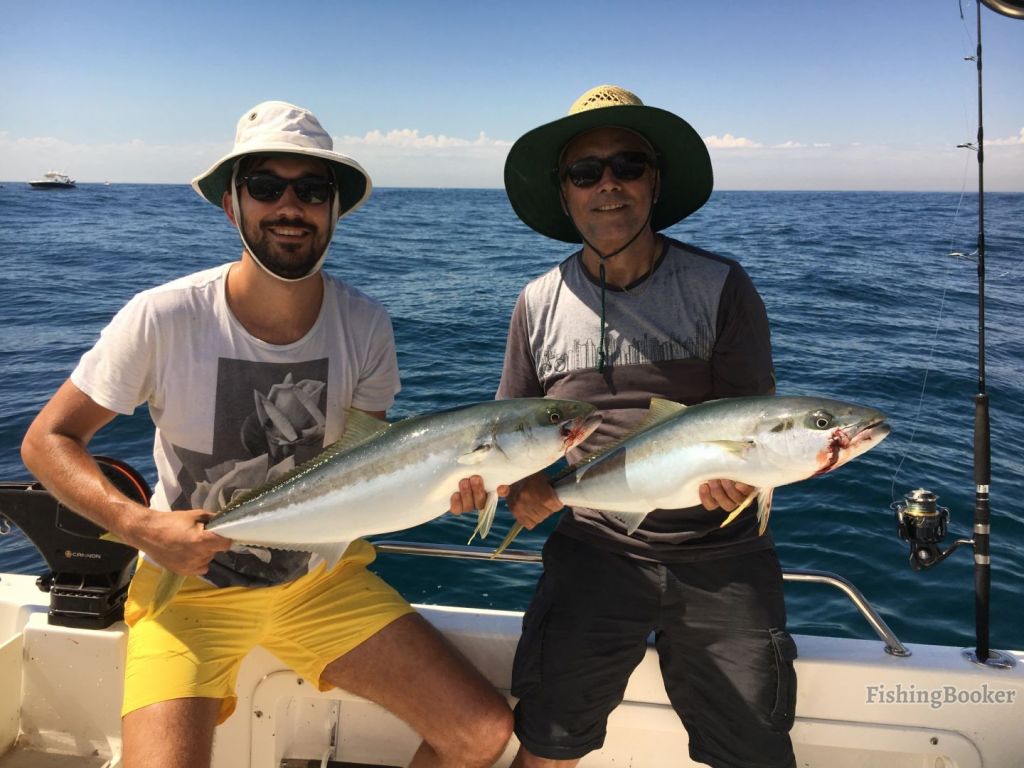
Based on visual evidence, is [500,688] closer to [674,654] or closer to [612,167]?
[674,654]

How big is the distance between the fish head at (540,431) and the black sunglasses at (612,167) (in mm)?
1103

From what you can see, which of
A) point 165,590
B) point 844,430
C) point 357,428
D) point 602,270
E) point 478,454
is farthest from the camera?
point 602,270

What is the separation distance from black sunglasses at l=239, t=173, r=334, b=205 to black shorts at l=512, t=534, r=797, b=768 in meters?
1.86

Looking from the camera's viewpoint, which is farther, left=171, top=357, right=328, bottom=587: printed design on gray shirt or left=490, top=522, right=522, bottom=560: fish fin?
left=171, top=357, right=328, bottom=587: printed design on gray shirt

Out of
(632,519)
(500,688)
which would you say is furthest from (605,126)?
(500,688)

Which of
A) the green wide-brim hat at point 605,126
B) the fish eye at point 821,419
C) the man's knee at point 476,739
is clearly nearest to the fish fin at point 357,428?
the man's knee at point 476,739

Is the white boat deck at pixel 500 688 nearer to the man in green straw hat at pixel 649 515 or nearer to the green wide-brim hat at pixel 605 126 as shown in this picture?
the man in green straw hat at pixel 649 515

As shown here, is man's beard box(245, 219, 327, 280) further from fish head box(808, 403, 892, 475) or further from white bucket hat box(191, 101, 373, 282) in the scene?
fish head box(808, 403, 892, 475)

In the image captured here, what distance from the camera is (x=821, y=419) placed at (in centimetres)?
243

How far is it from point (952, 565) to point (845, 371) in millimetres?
A: 5503

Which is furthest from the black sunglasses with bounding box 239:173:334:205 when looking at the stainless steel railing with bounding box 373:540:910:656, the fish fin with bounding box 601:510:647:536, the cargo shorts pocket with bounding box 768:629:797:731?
the cargo shorts pocket with bounding box 768:629:797:731

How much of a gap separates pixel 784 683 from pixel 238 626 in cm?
211

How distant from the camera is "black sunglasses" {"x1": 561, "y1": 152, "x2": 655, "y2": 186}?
3178 millimetres

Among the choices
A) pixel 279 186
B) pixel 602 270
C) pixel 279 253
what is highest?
pixel 279 186
